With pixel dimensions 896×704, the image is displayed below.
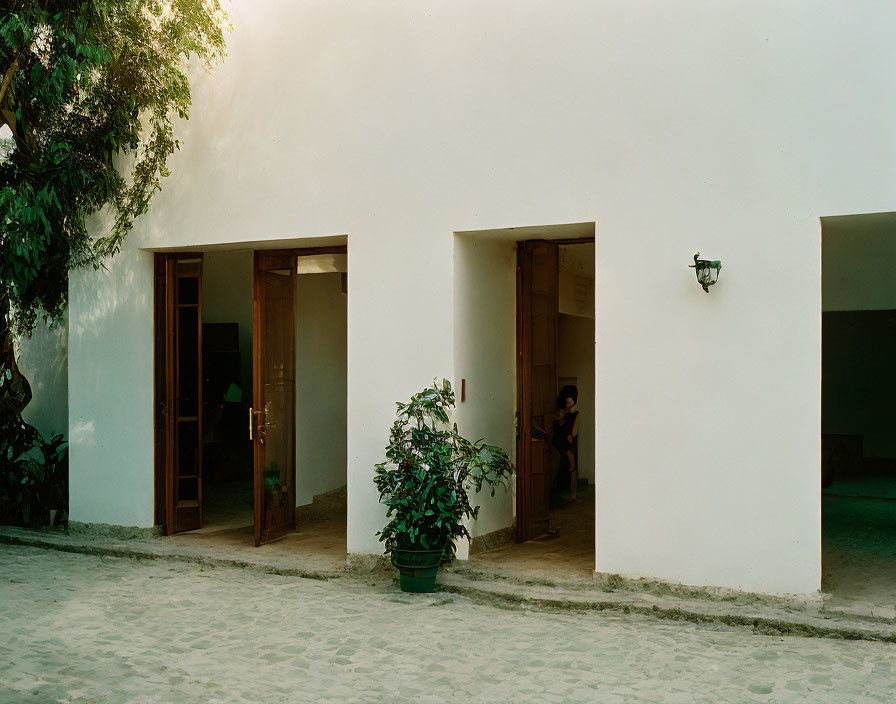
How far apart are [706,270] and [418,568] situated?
2774 mm

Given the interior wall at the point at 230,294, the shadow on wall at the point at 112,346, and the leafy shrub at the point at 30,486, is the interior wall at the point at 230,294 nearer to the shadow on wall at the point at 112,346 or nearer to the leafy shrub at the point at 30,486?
the leafy shrub at the point at 30,486

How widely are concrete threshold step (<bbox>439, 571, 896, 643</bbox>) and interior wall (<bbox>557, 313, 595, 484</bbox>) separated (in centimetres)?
535

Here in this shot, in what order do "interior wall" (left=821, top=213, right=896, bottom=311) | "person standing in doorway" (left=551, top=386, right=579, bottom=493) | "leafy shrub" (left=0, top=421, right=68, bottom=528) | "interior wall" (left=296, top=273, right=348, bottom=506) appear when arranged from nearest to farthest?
"interior wall" (left=821, top=213, right=896, bottom=311), "leafy shrub" (left=0, top=421, right=68, bottom=528), "interior wall" (left=296, top=273, right=348, bottom=506), "person standing in doorway" (left=551, top=386, right=579, bottom=493)

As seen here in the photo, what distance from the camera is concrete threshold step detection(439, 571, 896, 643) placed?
5055 mm

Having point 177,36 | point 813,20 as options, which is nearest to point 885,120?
point 813,20

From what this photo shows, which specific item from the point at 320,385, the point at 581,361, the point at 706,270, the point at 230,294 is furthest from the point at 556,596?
the point at 230,294

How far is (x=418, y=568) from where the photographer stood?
19.6 ft

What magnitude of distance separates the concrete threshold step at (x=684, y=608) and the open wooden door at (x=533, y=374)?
1168 millimetres

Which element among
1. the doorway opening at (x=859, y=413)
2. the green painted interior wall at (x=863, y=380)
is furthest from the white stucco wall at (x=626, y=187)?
the green painted interior wall at (x=863, y=380)

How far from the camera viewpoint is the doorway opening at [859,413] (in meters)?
6.04

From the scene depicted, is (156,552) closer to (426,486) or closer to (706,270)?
(426,486)

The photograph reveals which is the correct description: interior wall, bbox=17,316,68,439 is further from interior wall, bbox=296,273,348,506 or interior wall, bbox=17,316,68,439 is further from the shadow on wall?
interior wall, bbox=296,273,348,506

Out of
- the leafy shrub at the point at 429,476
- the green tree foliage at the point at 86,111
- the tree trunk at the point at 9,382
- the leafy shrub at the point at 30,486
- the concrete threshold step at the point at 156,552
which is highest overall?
Result: the green tree foliage at the point at 86,111

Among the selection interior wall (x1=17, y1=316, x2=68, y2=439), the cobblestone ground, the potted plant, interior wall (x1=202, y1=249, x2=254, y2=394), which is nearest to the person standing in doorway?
the potted plant
